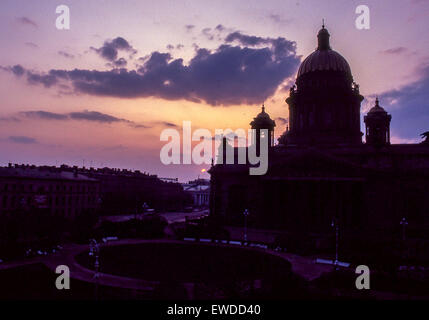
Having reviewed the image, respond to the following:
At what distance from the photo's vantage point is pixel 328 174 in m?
46.8

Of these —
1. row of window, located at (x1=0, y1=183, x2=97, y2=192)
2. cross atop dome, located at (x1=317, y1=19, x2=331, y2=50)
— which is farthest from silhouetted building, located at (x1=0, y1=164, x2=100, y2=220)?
cross atop dome, located at (x1=317, y1=19, x2=331, y2=50)

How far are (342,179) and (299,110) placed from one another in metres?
16.8

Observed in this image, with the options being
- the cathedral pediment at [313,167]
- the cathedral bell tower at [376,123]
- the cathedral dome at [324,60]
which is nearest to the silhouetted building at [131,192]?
the cathedral pediment at [313,167]

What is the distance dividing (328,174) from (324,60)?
67.1ft

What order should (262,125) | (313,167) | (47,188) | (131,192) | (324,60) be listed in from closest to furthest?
(313,167), (324,60), (262,125), (47,188), (131,192)

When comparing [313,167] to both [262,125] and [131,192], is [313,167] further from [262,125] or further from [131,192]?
[131,192]

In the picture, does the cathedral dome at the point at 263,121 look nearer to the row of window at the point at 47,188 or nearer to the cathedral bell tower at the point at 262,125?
the cathedral bell tower at the point at 262,125

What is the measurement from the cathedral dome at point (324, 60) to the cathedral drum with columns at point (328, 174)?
0.15 m

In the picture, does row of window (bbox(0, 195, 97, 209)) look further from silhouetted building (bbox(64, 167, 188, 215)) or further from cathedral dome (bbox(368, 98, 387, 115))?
cathedral dome (bbox(368, 98, 387, 115))

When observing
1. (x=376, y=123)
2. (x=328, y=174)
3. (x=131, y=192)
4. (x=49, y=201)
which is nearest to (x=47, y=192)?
(x=49, y=201)

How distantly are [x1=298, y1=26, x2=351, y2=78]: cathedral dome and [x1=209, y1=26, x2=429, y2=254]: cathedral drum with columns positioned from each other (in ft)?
0.51

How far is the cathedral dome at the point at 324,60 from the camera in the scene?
56.4 m
